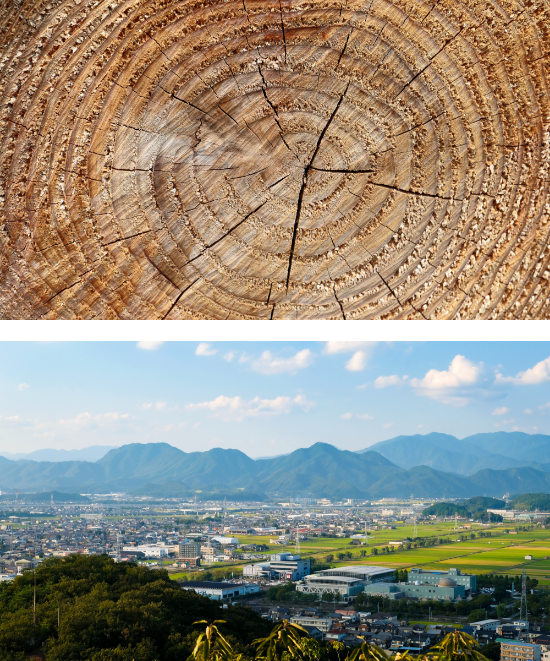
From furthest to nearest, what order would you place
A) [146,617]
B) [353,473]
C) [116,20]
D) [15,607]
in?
1. [353,473]
2. [15,607]
3. [146,617]
4. [116,20]

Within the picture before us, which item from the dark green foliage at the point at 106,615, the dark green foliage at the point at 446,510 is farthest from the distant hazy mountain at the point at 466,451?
the dark green foliage at the point at 106,615

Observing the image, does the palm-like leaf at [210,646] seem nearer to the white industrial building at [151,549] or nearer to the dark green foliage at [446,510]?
the white industrial building at [151,549]

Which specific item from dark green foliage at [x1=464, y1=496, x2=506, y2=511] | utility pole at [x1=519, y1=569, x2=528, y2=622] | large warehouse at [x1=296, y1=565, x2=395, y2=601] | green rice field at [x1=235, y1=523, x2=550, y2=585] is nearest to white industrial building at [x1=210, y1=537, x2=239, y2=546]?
green rice field at [x1=235, y1=523, x2=550, y2=585]

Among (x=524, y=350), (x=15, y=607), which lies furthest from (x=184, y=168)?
(x=524, y=350)

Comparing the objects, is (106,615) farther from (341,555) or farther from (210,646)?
(210,646)

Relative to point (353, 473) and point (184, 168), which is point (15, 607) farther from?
point (353, 473)
